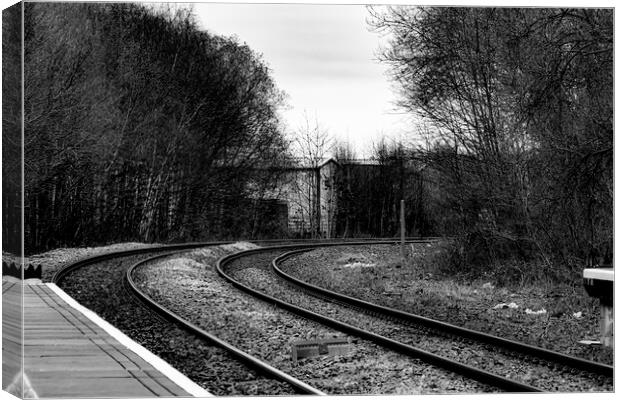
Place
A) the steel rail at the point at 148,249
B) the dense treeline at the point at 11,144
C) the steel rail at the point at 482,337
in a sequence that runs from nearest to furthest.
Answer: the dense treeline at the point at 11,144 < the steel rail at the point at 482,337 < the steel rail at the point at 148,249

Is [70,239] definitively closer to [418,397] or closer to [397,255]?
[397,255]

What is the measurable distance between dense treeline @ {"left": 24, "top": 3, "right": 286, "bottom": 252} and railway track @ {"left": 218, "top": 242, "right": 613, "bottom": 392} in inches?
81.0

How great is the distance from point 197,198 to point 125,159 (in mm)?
1191

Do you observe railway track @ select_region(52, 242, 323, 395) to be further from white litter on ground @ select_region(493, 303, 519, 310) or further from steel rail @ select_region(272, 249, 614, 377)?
white litter on ground @ select_region(493, 303, 519, 310)

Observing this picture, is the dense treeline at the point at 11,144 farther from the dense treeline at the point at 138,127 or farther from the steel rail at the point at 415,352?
the steel rail at the point at 415,352

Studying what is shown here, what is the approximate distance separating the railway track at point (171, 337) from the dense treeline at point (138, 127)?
58 centimetres

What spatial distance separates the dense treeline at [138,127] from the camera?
825 cm

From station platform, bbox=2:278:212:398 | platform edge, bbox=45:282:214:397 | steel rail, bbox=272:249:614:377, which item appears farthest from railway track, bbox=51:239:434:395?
steel rail, bbox=272:249:614:377

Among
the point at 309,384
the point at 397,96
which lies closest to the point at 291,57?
the point at 397,96

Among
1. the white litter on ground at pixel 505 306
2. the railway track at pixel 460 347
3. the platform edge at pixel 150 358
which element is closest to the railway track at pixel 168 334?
the platform edge at pixel 150 358

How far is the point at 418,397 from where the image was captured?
5.63m

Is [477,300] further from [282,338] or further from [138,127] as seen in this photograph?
[138,127]

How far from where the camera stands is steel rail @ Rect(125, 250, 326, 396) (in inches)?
223

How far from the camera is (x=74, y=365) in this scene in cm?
560
